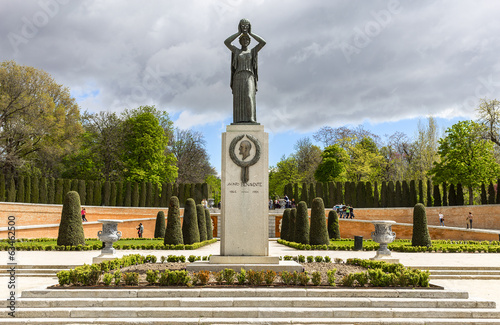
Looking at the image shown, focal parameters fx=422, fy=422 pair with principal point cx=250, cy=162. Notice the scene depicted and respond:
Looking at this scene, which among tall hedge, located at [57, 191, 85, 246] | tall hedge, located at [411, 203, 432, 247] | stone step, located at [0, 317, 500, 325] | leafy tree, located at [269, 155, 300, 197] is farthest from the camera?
leafy tree, located at [269, 155, 300, 197]

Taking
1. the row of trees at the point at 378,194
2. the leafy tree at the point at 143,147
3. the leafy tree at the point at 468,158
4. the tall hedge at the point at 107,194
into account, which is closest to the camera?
the leafy tree at the point at 468,158

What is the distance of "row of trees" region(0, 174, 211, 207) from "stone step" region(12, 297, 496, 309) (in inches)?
1221

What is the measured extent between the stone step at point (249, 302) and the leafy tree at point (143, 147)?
41596mm

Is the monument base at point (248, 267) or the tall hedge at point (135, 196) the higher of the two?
the tall hedge at point (135, 196)

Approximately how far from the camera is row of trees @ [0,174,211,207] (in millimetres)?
36594

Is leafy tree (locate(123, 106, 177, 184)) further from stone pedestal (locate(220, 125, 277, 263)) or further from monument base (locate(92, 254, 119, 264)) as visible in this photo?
stone pedestal (locate(220, 125, 277, 263))

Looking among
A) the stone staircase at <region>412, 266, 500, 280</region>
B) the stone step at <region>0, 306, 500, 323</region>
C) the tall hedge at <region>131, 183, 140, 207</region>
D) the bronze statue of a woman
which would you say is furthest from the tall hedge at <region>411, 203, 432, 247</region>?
the tall hedge at <region>131, 183, 140, 207</region>

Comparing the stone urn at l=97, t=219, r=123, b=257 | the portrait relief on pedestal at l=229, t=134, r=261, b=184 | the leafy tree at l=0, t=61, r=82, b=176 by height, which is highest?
the leafy tree at l=0, t=61, r=82, b=176

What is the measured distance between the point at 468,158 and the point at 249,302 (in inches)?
1509

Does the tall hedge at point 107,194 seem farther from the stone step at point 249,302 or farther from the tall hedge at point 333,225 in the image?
the stone step at point 249,302

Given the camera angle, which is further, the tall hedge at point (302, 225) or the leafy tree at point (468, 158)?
the leafy tree at point (468, 158)

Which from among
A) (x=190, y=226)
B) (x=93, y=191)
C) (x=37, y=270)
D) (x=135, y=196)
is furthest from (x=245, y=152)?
(x=93, y=191)

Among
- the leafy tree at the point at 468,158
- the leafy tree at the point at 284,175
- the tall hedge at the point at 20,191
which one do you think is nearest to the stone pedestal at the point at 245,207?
the tall hedge at the point at 20,191

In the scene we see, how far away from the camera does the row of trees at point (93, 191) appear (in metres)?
36.6
